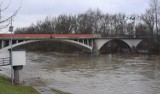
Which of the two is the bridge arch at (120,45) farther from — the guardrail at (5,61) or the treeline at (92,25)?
the guardrail at (5,61)

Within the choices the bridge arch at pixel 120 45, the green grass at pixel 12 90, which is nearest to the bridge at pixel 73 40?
the bridge arch at pixel 120 45

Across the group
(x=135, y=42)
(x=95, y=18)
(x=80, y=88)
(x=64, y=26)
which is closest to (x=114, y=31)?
(x=95, y=18)

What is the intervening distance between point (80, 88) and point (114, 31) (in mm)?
98339

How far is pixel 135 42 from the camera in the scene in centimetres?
9919

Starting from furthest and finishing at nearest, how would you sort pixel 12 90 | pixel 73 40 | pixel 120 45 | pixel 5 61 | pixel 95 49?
pixel 120 45 < pixel 95 49 < pixel 73 40 < pixel 5 61 < pixel 12 90

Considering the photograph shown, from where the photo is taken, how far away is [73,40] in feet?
281

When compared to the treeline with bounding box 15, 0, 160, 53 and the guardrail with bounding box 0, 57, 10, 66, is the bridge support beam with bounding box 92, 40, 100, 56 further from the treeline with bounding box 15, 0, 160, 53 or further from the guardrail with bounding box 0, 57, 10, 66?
the guardrail with bounding box 0, 57, 10, 66

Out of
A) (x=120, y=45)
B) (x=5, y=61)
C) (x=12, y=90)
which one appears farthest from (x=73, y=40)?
(x=12, y=90)

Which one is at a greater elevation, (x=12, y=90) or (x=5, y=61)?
(x=5, y=61)

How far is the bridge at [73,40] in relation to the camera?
236ft

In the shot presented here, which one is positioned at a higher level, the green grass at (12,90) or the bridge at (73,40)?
the bridge at (73,40)

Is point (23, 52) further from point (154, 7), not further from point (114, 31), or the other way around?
point (114, 31)

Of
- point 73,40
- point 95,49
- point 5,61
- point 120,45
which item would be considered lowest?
point 95,49

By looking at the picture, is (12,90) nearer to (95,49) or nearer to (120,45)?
(95,49)
